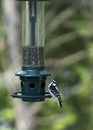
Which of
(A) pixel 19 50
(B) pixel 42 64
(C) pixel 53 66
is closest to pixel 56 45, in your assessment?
(C) pixel 53 66

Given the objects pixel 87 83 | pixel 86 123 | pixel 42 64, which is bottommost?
pixel 86 123

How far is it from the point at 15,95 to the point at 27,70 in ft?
0.82

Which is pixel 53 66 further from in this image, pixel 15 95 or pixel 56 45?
pixel 15 95

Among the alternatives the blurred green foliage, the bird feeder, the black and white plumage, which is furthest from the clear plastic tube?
the blurred green foliage

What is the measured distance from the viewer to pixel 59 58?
9891 mm

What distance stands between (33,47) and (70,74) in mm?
4370

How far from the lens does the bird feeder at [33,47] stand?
5.41 metres

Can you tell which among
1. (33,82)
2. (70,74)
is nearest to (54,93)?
(33,82)

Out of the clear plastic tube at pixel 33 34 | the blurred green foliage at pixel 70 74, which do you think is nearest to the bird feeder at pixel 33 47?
the clear plastic tube at pixel 33 34

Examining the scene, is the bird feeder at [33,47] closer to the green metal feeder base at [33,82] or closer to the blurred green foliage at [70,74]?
the green metal feeder base at [33,82]

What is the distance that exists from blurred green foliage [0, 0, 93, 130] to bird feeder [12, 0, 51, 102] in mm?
3319

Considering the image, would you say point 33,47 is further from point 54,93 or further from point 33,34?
point 54,93

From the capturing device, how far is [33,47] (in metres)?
5.54

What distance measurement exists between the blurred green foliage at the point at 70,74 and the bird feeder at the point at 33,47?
3319mm
